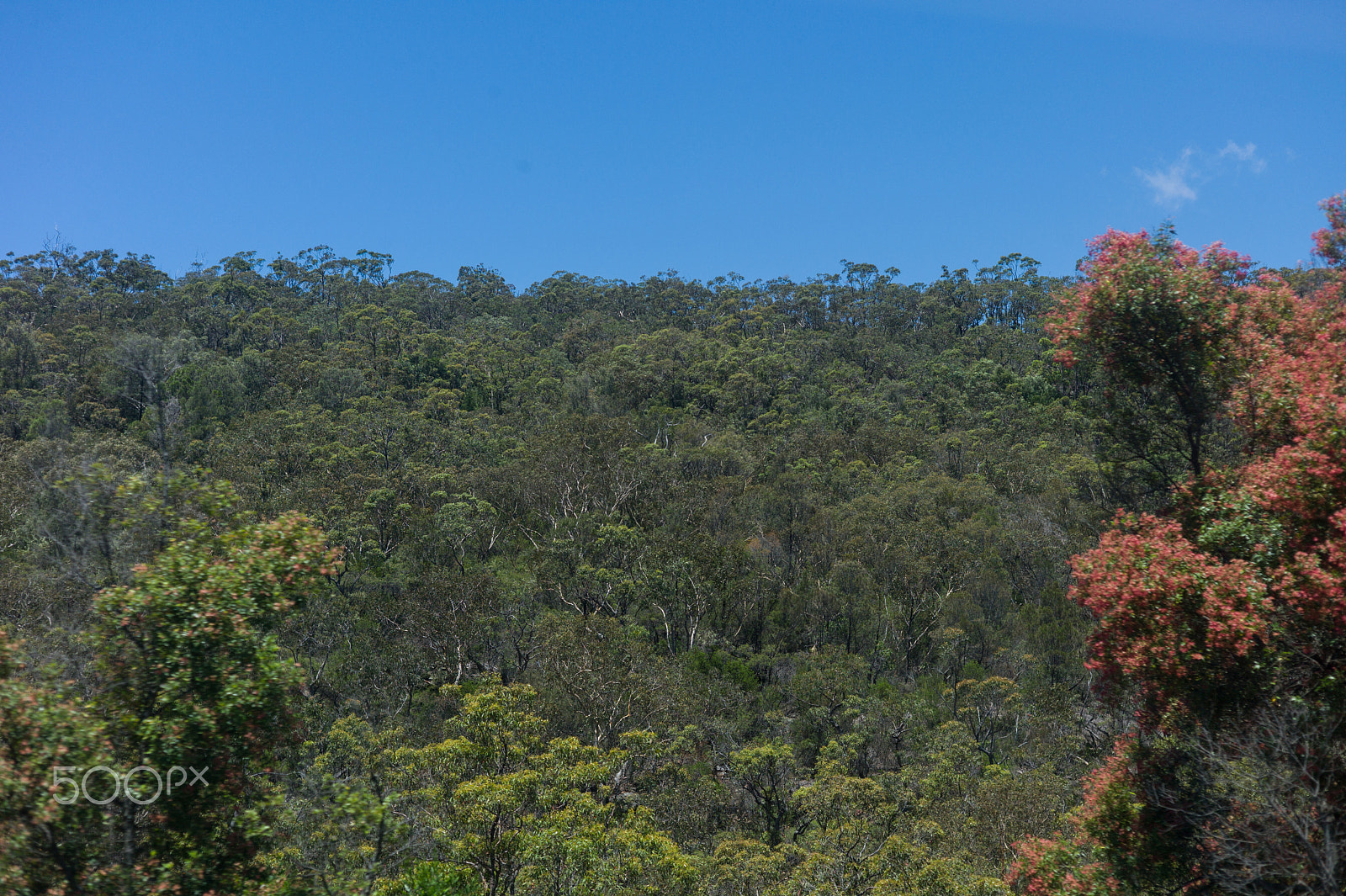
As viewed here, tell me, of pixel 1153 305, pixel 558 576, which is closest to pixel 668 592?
pixel 558 576

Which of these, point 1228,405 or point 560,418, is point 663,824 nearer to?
point 1228,405

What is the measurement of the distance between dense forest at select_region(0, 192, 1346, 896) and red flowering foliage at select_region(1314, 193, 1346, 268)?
47 millimetres

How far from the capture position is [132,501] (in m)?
5.57

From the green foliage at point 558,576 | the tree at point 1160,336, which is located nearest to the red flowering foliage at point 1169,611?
the tree at point 1160,336

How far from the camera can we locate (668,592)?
32250 mm

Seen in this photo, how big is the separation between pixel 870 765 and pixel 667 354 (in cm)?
4079

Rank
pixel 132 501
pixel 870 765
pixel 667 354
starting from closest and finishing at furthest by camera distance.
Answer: pixel 132 501 < pixel 870 765 < pixel 667 354

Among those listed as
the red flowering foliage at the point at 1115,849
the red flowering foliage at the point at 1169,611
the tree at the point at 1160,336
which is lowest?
the red flowering foliage at the point at 1115,849

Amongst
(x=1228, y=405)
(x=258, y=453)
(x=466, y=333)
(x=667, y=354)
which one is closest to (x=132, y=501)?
(x=1228, y=405)

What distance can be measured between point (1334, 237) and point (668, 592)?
2642 centimetres

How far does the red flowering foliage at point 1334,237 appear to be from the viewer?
26.7ft

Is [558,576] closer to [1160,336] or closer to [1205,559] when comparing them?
[1160,336]

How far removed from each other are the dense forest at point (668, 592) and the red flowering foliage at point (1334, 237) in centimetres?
5

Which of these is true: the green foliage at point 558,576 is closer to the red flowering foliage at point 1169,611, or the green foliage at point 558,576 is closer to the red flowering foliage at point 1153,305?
the red flowering foliage at point 1153,305
